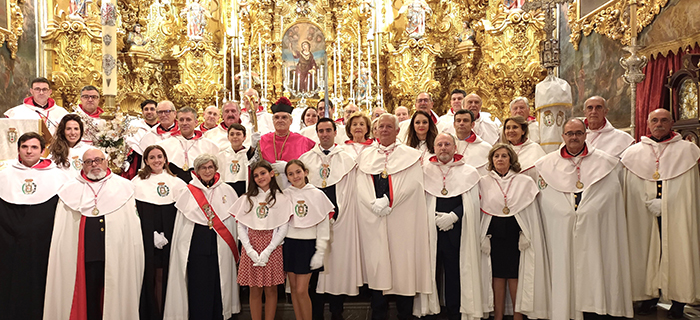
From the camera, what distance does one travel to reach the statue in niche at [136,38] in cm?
1311

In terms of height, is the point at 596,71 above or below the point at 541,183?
above

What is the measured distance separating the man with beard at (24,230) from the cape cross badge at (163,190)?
878 millimetres

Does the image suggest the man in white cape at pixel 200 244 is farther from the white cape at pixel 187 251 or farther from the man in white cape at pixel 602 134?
the man in white cape at pixel 602 134

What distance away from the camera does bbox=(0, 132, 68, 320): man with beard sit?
5098 millimetres

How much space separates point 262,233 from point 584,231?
9.93ft

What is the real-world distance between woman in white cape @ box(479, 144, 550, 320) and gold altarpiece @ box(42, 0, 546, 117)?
687 centimetres

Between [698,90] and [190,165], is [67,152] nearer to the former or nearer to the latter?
Result: [190,165]

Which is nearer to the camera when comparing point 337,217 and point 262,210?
point 262,210

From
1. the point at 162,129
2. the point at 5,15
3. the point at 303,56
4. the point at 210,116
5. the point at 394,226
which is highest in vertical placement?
the point at 5,15

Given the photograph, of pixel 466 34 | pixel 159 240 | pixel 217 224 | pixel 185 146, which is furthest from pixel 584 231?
pixel 466 34

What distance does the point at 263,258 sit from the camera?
17.0 ft

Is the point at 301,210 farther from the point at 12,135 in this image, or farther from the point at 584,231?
the point at 12,135

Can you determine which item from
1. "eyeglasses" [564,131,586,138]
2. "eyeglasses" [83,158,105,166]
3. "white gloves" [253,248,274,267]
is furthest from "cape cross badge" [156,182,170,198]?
"eyeglasses" [564,131,586,138]

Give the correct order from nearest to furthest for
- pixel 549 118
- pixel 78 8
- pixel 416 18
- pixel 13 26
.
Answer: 1. pixel 549 118
2. pixel 13 26
3. pixel 78 8
4. pixel 416 18
